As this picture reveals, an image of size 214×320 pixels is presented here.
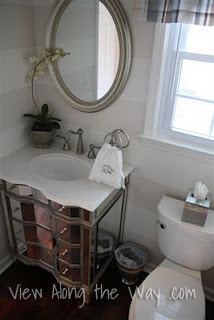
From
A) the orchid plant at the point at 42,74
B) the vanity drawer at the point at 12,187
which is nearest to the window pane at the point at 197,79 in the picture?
the orchid plant at the point at 42,74

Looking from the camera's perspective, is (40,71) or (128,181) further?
(128,181)

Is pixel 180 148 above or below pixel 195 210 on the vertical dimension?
above

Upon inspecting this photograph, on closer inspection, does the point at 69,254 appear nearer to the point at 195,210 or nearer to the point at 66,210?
the point at 66,210

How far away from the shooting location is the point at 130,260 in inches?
77.7

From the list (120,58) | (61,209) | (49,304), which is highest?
(120,58)

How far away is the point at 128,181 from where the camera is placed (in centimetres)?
187

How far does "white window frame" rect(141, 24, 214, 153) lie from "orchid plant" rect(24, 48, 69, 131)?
59 cm

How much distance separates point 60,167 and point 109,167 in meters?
0.48

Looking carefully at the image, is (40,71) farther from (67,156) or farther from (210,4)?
(210,4)

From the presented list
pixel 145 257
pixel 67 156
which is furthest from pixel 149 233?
pixel 67 156

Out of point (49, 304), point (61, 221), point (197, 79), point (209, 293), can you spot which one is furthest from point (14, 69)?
point (209, 293)

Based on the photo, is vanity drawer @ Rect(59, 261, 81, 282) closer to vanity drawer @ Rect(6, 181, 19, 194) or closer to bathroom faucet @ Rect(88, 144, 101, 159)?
vanity drawer @ Rect(6, 181, 19, 194)

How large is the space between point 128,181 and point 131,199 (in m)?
0.14

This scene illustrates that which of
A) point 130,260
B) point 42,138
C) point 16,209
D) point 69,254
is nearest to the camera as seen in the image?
point 69,254
